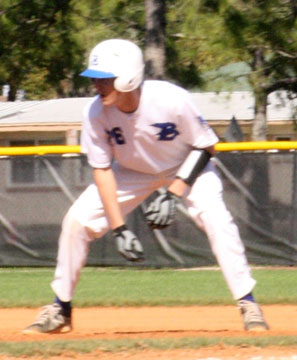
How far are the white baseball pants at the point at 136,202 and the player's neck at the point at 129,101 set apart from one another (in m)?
0.50

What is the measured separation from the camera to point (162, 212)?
6066 millimetres

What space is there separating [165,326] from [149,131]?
1.92 metres

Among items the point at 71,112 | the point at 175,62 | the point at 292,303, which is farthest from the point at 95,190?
the point at 71,112

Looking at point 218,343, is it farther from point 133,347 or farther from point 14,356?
point 14,356

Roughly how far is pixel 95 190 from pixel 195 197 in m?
0.65

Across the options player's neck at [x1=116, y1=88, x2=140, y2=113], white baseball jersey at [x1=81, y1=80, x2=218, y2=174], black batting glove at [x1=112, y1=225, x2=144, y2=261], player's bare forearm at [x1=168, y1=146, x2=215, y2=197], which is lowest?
black batting glove at [x1=112, y1=225, x2=144, y2=261]

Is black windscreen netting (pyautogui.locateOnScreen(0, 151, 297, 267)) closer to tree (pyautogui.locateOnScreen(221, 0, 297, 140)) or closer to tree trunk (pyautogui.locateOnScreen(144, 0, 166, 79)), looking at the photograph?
tree (pyautogui.locateOnScreen(221, 0, 297, 140))

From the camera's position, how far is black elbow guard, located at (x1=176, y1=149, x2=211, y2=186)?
600cm

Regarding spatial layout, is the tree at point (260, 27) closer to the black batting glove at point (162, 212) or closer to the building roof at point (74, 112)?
the black batting glove at point (162, 212)

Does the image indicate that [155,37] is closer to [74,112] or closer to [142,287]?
[142,287]

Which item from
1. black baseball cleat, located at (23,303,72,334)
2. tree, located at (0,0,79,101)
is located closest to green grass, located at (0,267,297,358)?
black baseball cleat, located at (23,303,72,334)

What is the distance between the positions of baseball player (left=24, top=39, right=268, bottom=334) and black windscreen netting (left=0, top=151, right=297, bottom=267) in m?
6.04

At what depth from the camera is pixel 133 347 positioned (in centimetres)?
527

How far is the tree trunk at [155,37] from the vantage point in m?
13.7
